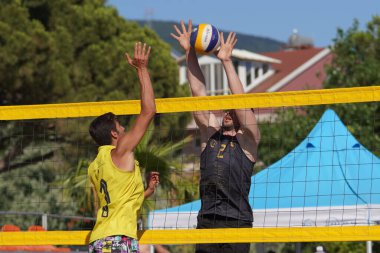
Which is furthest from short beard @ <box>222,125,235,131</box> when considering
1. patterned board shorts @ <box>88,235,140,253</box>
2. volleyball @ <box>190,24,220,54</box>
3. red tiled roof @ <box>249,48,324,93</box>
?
red tiled roof @ <box>249,48,324,93</box>

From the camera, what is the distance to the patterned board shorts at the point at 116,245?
6.68 metres

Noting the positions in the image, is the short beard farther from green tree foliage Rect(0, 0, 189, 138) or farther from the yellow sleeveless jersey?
green tree foliage Rect(0, 0, 189, 138)

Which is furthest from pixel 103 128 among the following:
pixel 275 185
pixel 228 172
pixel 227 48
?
pixel 275 185

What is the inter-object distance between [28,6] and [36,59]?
100 inches

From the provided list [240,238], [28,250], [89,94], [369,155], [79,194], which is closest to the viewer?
[240,238]

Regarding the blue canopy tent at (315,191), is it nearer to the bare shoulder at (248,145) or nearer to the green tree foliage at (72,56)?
the bare shoulder at (248,145)

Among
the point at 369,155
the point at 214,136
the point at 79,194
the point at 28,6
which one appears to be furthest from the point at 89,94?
the point at 214,136

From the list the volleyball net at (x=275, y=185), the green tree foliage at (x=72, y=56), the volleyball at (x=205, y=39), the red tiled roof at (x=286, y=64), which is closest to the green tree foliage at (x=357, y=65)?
the green tree foliage at (x=72, y=56)

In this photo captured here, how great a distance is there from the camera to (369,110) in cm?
2920

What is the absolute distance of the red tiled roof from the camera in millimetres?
50594

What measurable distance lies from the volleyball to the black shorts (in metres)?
1.46

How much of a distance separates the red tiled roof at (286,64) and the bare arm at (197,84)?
40.9 m

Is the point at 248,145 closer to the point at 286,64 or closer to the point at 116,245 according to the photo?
the point at 116,245

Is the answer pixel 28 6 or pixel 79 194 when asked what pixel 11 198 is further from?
pixel 79 194
